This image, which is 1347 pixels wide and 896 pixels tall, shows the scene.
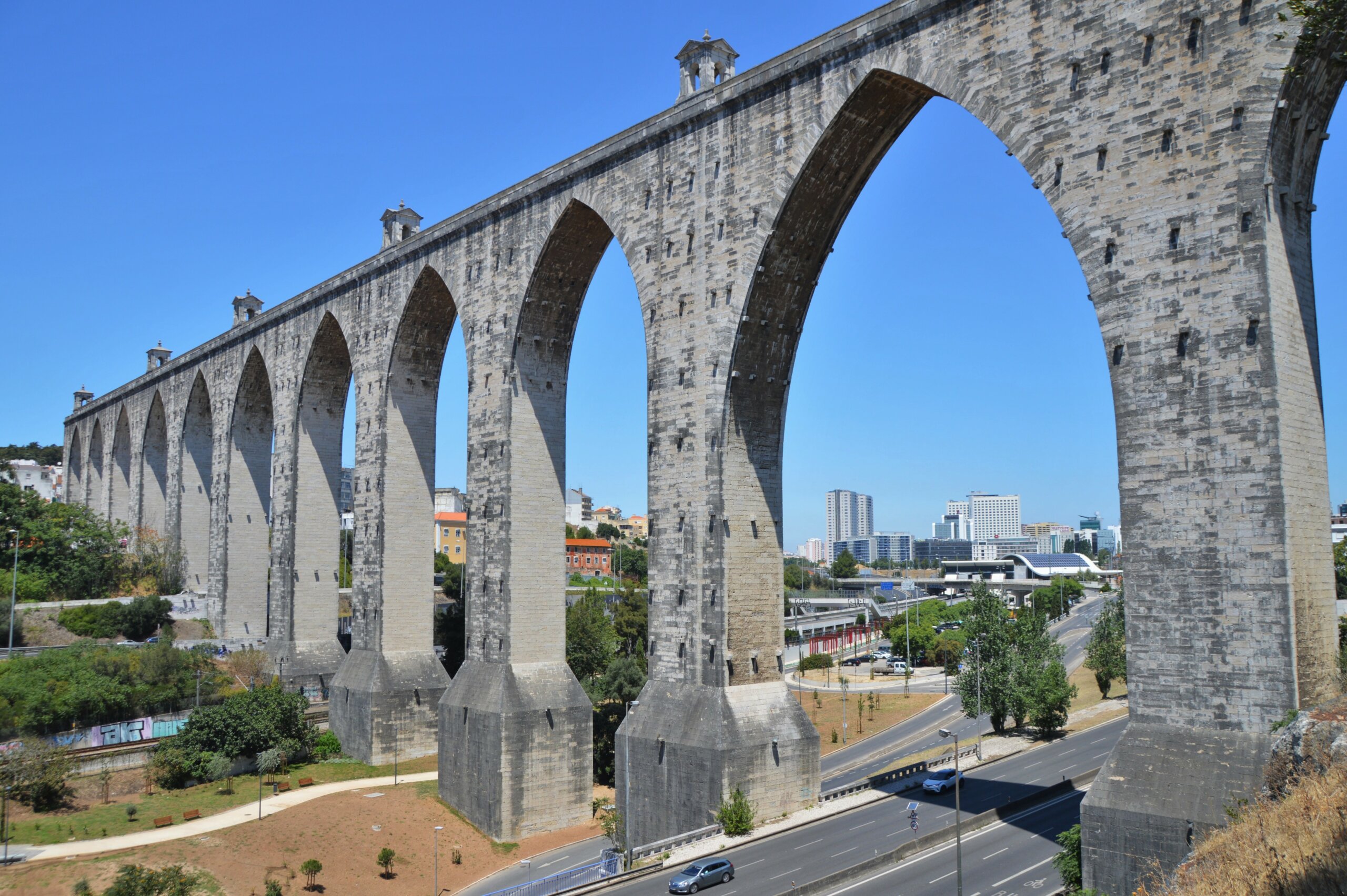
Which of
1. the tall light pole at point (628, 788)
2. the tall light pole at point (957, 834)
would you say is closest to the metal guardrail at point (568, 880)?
the tall light pole at point (628, 788)

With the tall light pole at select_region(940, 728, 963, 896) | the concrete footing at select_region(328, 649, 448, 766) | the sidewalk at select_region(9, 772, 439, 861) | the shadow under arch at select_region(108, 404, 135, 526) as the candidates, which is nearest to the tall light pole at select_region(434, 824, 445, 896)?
the sidewalk at select_region(9, 772, 439, 861)

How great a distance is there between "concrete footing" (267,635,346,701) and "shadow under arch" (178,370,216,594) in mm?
18274

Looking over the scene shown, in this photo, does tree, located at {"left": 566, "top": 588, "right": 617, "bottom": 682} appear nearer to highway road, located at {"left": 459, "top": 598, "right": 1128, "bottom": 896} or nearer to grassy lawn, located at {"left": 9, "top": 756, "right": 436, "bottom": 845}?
grassy lawn, located at {"left": 9, "top": 756, "right": 436, "bottom": 845}

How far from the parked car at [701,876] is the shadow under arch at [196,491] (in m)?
48.4

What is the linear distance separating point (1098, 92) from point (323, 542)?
129 feet

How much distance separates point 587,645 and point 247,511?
2059 centimetres

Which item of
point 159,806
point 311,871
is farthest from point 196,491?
point 311,871

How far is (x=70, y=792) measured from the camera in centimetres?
3431

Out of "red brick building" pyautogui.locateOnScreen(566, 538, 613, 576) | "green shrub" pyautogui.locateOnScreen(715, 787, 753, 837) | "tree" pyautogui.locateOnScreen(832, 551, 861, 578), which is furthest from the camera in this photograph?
"tree" pyautogui.locateOnScreen(832, 551, 861, 578)

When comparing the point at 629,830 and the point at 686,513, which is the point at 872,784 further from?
the point at 686,513

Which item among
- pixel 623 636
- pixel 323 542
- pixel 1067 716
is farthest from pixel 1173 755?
pixel 623 636

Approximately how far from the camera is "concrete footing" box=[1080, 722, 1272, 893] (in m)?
15.9

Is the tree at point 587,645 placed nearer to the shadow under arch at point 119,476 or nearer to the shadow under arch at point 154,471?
the shadow under arch at point 154,471

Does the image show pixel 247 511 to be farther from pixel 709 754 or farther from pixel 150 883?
pixel 709 754
